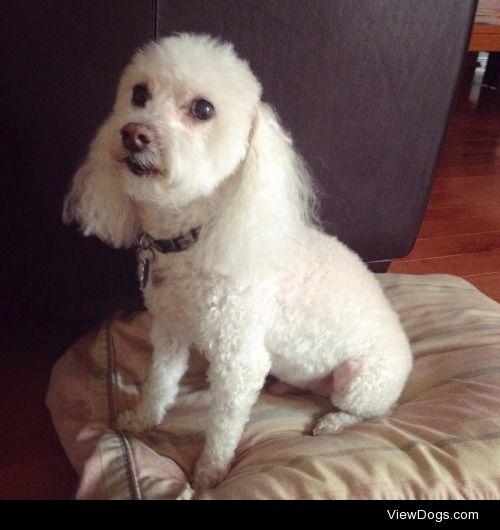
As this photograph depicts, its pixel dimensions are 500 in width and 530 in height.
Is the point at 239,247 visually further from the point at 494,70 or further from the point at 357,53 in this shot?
the point at 494,70

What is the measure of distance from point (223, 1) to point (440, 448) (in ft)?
2.69

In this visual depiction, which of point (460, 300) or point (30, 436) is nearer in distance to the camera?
point (30, 436)

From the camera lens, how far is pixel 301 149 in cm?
112

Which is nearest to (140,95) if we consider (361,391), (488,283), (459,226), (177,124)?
(177,124)

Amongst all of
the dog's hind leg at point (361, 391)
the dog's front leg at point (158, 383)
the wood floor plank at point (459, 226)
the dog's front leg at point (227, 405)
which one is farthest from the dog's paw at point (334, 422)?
the wood floor plank at point (459, 226)

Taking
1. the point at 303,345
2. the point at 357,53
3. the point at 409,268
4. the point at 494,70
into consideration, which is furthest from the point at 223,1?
the point at 494,70

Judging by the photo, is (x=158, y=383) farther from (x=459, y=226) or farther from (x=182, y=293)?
(x=459, y=226)

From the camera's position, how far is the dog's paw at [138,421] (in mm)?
941

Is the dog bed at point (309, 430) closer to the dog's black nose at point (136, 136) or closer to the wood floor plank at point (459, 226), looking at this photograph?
the dog's black nose at point (136, 136)

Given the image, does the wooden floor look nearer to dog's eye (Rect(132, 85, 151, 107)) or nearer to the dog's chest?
the dog's chest

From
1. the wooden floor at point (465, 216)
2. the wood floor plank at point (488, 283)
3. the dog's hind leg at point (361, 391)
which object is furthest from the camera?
the wooden floor at point (465, 216)

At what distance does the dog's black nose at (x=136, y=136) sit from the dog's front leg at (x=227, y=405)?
1.09ft

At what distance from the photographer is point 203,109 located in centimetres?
71

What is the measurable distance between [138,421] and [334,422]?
349 millimetres
